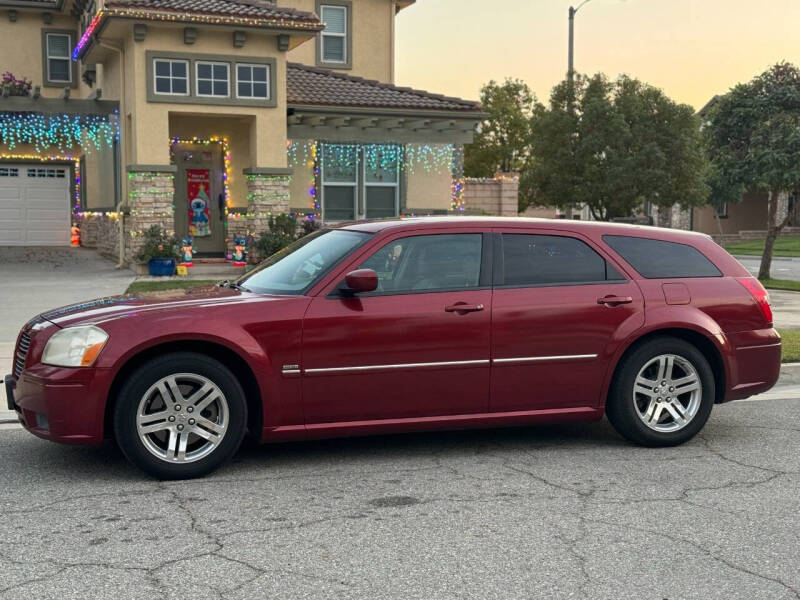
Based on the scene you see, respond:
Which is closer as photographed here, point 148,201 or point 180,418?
point 180,418

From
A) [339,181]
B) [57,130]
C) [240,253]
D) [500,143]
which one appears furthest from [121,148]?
[500,143]

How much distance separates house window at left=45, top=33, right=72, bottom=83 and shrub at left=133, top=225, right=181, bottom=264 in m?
10.1


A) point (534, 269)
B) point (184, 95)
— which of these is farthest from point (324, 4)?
point (534, 269)

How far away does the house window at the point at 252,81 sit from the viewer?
20812mm

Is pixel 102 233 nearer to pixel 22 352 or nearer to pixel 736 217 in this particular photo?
pixel 22 352

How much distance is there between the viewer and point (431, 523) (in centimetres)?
509

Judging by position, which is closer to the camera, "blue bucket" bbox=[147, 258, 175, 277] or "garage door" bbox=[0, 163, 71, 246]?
"blue bucket" bbox=[147, 258, 175, 277]

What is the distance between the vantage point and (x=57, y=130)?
2645cm

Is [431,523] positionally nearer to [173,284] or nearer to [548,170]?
[173,284]

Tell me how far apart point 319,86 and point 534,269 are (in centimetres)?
1775

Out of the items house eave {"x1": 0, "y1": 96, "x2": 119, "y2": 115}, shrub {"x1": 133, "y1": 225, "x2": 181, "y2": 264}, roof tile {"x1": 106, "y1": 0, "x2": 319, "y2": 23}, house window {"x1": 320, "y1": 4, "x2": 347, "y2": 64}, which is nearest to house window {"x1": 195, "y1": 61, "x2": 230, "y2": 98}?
roof tile {"x1": 106, "y1": 0, "x2": 319, "y2": 23}

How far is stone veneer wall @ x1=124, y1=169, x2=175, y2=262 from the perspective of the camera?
66.3 ft

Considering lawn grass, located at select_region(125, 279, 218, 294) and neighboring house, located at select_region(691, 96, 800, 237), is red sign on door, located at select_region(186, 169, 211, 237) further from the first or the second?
neighboring house, located at select_region(691, 96, 800, 237)

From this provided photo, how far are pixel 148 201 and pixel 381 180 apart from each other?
6.05m
